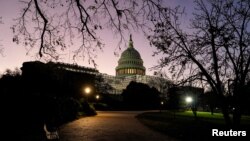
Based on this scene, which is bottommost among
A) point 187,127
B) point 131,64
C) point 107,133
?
point 187,127

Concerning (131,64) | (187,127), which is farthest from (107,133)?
(131,64)

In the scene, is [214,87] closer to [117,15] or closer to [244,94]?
[244,94]

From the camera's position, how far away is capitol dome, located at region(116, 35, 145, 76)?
17150 cm

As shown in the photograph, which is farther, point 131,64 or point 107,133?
point 131,64

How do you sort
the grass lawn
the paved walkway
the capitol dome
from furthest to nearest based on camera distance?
the capitol dome, the grass lawn, the paved walkway

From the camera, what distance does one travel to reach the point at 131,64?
567 ft

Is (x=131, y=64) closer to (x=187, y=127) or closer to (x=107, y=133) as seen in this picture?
(x=187, y=127)

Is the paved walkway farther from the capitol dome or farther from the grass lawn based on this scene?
the capitol dome

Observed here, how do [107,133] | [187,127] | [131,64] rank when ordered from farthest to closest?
1. [131,64]
2. [187,127]
3. [107,133]

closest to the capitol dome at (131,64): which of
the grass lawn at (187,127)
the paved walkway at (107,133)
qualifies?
the grass lawn at (187,127)

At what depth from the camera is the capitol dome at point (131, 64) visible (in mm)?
171500

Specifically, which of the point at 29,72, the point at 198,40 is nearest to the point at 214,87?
the point at 198,40

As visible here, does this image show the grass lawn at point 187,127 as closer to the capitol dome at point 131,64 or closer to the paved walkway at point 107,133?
the paved walkway at point 107,133

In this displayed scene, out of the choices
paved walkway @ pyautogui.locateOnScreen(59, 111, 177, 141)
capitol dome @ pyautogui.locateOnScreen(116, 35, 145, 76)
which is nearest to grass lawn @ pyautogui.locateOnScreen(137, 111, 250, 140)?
paved walkway @ pyautogui.locateOnScreen(59, 111, 177, 141)
